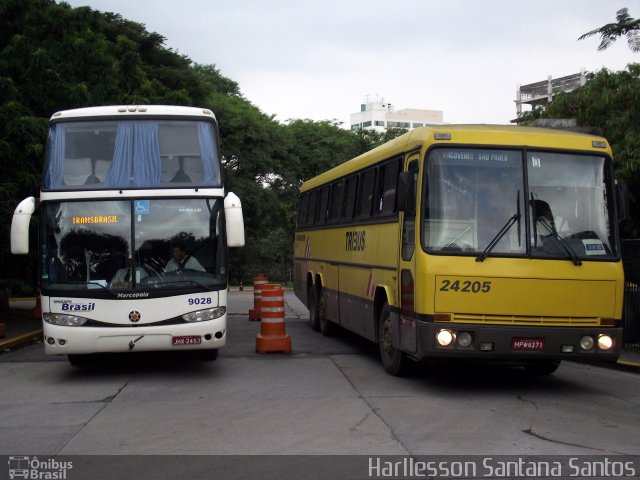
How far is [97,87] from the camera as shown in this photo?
19031 millimetres

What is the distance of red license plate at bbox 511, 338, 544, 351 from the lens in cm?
905

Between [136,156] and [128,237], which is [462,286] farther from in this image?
[136,156]

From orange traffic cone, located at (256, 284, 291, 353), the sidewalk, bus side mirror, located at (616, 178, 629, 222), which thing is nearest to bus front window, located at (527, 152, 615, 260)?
bus side mirror, located at (616, 178, 629, 222)

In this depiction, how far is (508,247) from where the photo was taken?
922cm

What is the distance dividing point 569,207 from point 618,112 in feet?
27.2

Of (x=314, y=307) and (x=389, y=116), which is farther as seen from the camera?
(x=389, y=116)

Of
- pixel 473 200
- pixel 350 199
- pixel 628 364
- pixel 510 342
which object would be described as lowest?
pixel 628 364

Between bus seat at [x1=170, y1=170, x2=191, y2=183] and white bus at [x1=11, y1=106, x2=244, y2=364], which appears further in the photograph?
bus seat at [x1=170, y1=170, x2=191, y2=183]

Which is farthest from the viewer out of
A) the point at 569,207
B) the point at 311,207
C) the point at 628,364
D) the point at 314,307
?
the point at 311,207

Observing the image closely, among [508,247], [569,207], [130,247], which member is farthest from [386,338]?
[130,247]

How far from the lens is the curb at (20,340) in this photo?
14.8 m

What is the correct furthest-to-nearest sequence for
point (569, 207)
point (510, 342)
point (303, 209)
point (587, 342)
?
1. point (303, 209)
2. point (569, 207)
3. point (587, 342)
4. point (510, 342)

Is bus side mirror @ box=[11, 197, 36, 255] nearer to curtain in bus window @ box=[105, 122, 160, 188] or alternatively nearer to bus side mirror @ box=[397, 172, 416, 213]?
curtain in bus window @ box=[105, 122, 160, 188]

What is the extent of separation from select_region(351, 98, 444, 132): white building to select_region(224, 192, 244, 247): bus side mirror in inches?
5543
